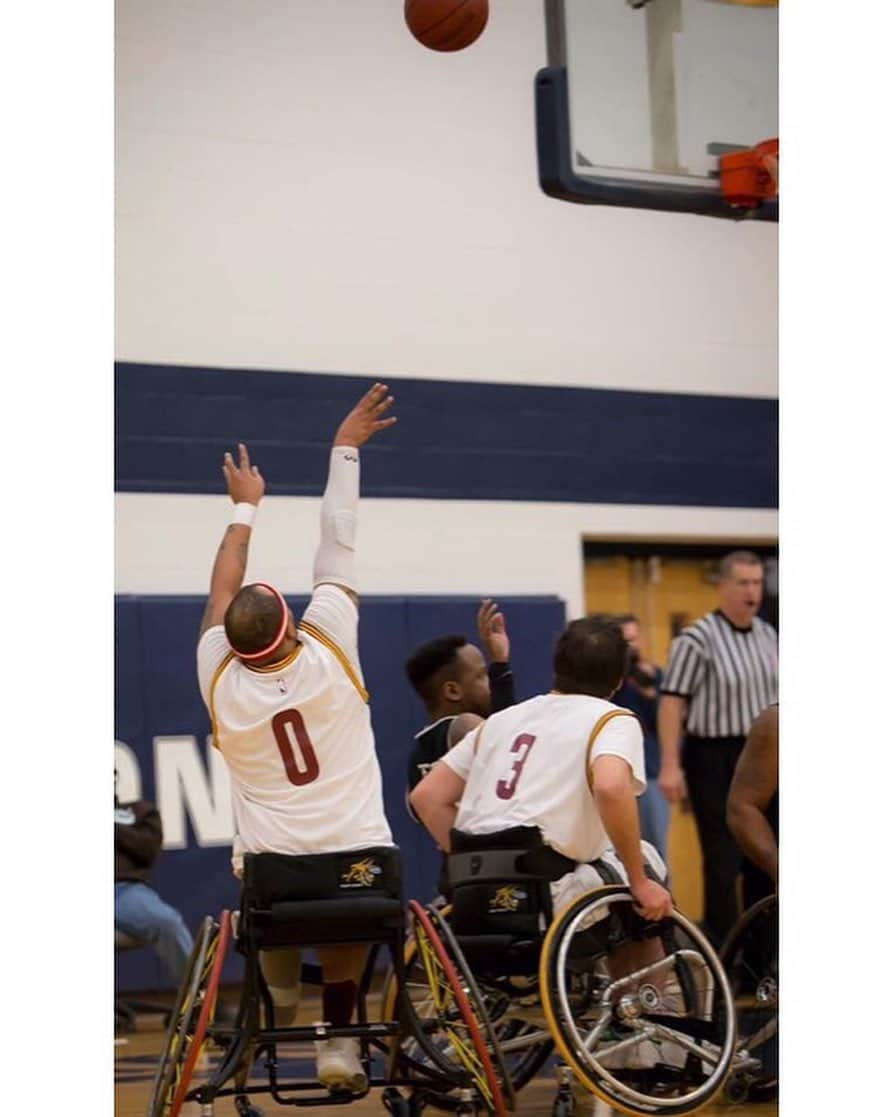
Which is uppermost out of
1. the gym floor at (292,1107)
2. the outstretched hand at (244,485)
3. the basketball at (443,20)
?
the basketball at (443,20)

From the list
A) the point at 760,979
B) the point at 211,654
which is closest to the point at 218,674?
the point at 211,654

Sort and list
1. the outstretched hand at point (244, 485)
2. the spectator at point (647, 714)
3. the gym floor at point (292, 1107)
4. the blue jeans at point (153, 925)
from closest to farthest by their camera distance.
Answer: the outstretched hand at point (244, 485) → the gym floor at point (292, 1107) → the blue jeans at point (153, 925) → the spectator at point (647, 714)

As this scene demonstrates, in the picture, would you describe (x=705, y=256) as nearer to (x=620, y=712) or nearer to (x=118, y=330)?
(x=118, y=330)

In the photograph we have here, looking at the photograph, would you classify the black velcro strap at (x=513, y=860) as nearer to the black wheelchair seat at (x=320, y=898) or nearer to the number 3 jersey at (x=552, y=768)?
the number 3 jersey at (x=552, y=768)

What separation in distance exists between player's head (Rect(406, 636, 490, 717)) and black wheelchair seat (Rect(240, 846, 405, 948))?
3.85 feet

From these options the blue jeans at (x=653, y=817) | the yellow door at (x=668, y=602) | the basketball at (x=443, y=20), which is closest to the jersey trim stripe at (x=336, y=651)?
the basketball at (x=443, y=20)

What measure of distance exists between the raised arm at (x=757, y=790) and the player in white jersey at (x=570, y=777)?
389 millimetres

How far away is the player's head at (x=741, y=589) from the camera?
23.7ft

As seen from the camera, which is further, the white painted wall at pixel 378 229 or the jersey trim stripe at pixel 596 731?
the white painted wall at pixel 378 229

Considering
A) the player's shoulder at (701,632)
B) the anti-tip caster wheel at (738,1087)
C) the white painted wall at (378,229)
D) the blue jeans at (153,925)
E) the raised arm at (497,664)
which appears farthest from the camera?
the white painted wall at (378,229)

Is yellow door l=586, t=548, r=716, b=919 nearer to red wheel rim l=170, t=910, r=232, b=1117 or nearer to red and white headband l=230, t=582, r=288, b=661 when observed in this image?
red and white headband l=230, t=582, r=288, b=661

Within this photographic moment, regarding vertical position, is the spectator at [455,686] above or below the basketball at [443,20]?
below
